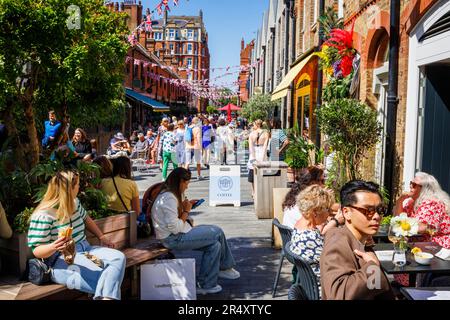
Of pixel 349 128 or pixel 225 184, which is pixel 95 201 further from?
pixel 225 184

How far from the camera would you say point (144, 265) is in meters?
4.54

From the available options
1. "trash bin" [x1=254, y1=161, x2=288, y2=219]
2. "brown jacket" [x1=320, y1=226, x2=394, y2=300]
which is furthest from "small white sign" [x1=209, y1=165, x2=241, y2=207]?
"brown jacket" [x1=320, y1=226, x2=394, y2=300]

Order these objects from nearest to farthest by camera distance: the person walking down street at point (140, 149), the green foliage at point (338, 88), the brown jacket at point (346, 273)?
1. the brown jacket at point (346, 273)
2. the green foliage at point (338, 88)
3. the person walking down street at point (140, 149)

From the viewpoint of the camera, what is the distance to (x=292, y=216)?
17.5ft

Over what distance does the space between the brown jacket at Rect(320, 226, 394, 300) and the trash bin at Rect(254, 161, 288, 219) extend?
600cm

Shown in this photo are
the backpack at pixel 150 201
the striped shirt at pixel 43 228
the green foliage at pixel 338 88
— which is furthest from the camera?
the green foliage at pixel 338 88

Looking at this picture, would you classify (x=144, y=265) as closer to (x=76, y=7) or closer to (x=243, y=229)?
(x=76, y=7)

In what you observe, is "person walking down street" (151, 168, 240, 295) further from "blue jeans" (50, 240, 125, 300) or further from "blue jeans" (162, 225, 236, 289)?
"blue jeans" (50, 240, 125, 300)

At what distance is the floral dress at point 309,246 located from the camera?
3.88 metres

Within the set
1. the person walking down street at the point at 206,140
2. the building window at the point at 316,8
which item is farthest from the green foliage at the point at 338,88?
the person walking down street at the point at 206,140

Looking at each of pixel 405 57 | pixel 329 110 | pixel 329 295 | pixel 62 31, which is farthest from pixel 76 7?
pixel 405 57

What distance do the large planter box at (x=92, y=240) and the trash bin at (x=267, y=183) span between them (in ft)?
13.2

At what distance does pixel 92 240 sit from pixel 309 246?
2.10 m

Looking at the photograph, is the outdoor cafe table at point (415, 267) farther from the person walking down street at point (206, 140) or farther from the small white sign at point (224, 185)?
the person walking down street at point (206, 140)
